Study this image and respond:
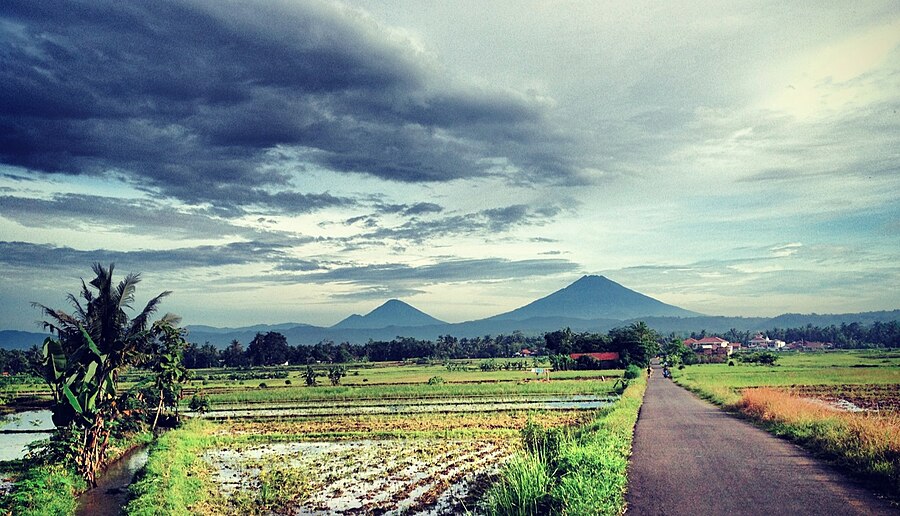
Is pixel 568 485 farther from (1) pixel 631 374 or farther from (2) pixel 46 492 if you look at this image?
(1) pixel 631 374

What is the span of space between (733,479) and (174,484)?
532 inches

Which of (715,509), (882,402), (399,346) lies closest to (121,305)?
(715,509)

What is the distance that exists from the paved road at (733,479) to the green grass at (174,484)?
995 cm

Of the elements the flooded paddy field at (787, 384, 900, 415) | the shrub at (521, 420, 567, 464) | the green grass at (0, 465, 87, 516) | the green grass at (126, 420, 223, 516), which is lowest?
the flooded paddy field at (787, 384, 900, 415)

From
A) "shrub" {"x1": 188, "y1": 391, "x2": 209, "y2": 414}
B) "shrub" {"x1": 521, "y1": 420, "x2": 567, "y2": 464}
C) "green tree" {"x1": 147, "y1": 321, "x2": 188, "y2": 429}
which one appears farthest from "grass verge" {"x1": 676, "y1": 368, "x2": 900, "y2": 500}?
"shrub" {"x1": 188, "y1": 391, "x2": 209, "y2": 414}

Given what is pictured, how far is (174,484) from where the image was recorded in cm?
1489

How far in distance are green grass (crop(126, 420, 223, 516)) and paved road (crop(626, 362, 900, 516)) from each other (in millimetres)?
9951

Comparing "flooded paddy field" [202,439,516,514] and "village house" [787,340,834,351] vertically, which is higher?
"flooded paddy field" [202,439,516,514]

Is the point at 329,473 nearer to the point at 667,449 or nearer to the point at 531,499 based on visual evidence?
the point at 531,499

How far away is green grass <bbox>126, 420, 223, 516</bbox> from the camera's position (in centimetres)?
1307

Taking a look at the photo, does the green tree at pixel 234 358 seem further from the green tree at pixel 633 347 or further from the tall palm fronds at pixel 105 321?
the tall palm fronds at pixel 105 321

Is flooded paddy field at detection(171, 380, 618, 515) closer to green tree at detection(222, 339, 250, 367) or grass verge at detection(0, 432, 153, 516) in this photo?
grass verge at detection(0, 432, 153, 516)

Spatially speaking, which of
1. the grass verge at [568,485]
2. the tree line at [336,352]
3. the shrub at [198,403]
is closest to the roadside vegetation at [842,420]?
the grass verge at [568,485]

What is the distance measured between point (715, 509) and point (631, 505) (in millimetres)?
1435
